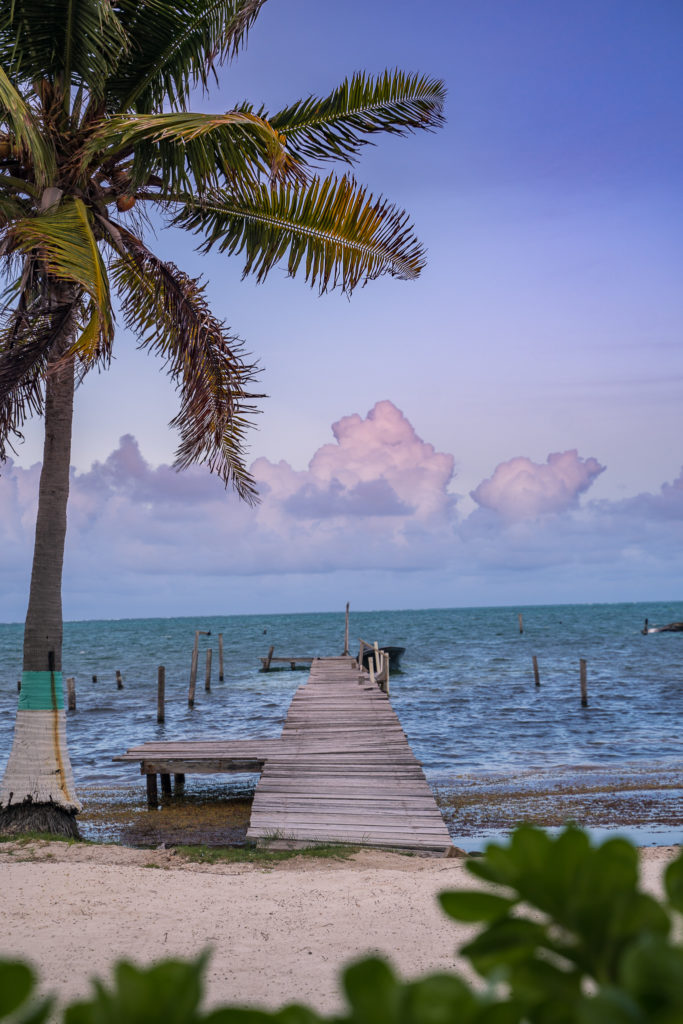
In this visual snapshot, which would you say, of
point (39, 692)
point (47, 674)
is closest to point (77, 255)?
point (47, 674)

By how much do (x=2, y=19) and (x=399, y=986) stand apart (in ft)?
31.8

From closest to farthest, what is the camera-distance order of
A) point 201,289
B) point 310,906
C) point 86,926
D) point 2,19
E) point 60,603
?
1. point 86,926
2. point 310,906
3. point 2,19
4. point 60,603
5. point 201,289

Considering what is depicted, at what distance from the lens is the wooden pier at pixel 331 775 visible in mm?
9531

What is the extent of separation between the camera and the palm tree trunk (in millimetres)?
8844

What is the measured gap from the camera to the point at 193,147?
8.42 m

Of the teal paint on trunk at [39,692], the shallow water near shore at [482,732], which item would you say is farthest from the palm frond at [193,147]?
the shallow water near shore at [482,732]

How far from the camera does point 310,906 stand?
6.67 m

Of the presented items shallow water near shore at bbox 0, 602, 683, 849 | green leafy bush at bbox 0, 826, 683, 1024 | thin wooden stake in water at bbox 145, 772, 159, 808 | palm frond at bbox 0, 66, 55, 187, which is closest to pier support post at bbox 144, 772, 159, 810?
thin wooden stake in water at bbox 145, 772, 159, 808

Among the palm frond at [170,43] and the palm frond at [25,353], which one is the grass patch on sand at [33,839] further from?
the palm frond at [170,43]

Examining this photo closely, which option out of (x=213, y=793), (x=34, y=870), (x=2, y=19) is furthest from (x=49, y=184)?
(x=213, y=793)

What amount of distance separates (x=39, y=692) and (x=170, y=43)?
7.06m

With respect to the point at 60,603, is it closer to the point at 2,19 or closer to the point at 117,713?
the point at 2,19

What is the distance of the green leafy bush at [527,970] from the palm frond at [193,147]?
25.4 ft

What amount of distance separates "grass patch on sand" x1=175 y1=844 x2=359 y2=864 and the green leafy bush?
875 centimetres
